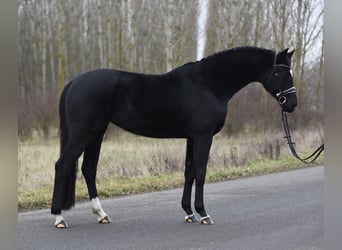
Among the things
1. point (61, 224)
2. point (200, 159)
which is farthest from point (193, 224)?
point (61, 224)

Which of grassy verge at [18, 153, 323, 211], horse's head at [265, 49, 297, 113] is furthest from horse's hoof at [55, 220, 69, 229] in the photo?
horse's head at [265, 49, 297, 113]

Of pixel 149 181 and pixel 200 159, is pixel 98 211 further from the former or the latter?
pixel 149 181

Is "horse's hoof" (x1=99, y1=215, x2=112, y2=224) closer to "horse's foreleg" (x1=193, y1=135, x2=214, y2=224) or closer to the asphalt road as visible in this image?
the asphalt road

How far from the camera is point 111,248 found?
3.54 m

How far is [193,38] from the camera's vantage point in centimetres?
962

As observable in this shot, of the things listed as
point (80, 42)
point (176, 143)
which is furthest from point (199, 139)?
point (80, 42)

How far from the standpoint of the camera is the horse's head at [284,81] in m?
4.32

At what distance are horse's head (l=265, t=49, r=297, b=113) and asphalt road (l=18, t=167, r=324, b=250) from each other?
120cm

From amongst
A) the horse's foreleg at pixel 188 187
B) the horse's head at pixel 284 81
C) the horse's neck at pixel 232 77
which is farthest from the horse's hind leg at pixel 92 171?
the horse's head at pixel 284 81

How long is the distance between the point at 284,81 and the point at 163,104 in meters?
1.20

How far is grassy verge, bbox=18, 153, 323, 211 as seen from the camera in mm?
5270

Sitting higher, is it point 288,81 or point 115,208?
point 288,81

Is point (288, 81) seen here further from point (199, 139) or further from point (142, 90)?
point (142, 90)

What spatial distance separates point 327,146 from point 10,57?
88cm
